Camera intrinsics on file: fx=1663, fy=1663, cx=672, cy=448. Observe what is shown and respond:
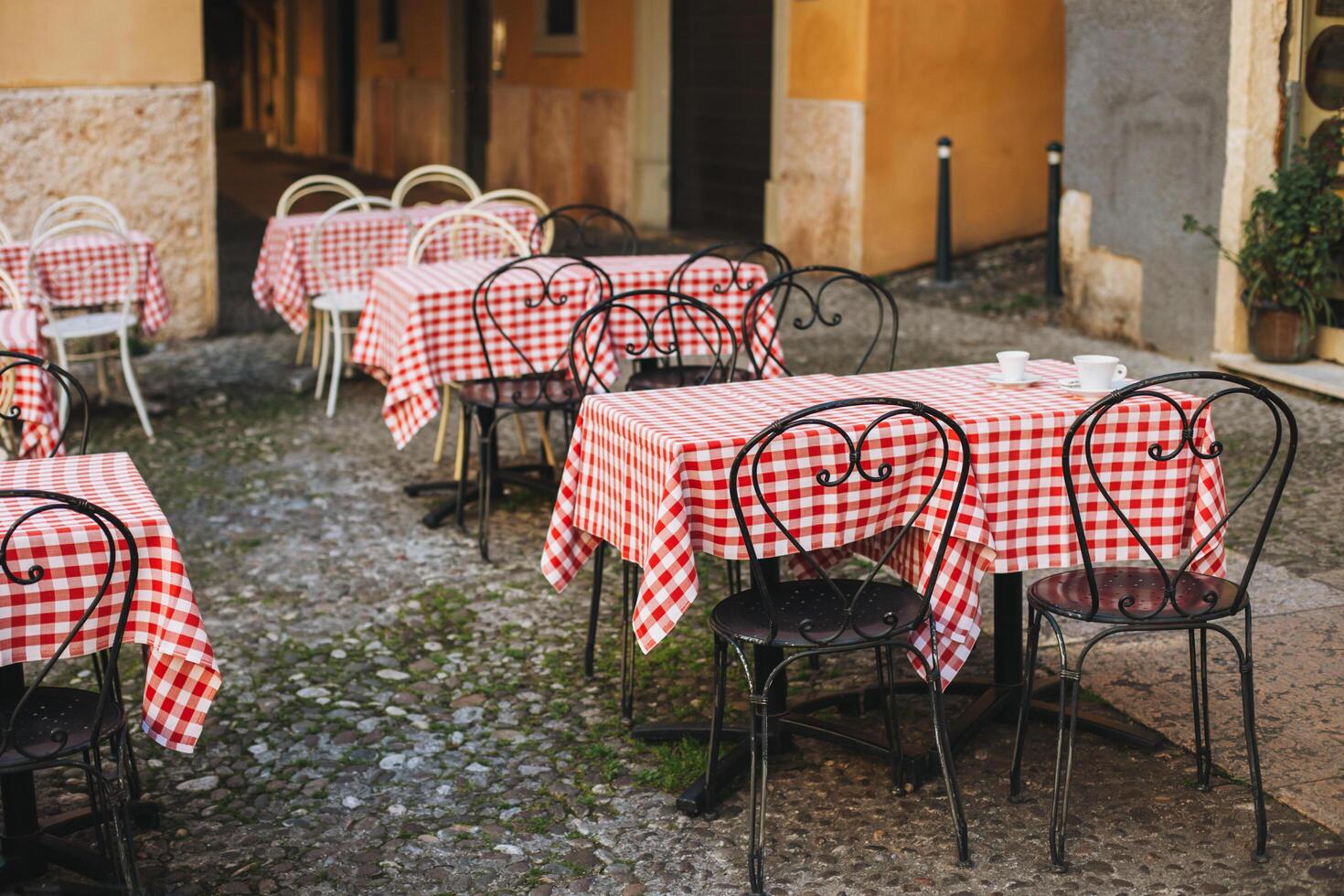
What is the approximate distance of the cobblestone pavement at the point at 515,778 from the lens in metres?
3.46

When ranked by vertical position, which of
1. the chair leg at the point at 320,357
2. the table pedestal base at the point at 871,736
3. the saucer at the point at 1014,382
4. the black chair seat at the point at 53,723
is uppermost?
the saucer at the point at 1014,382

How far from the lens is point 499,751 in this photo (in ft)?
13.6

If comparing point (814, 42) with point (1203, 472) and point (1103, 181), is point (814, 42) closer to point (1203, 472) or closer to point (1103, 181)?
point (1103, 181)

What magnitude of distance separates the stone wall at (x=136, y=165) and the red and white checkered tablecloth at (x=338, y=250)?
1.55 meters

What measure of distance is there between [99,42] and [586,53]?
24.1ft

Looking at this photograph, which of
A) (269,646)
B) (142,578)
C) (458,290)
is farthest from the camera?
(458,290)

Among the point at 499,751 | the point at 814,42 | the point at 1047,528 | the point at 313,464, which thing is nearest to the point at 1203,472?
the point at 1047,528

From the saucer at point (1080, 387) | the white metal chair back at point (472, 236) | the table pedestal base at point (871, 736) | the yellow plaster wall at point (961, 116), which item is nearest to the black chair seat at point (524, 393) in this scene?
the table pedestal base at point (871, 736)

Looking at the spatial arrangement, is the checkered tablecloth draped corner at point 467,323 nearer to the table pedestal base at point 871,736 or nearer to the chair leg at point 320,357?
the chair leg at point 320,357

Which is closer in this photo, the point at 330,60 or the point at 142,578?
the point at 142,578

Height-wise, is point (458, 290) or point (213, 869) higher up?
point (458, 290)

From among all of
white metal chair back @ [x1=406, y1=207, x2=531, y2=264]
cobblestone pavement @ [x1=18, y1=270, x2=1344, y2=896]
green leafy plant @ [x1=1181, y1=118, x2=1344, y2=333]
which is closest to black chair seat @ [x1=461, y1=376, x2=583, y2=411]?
cobblestone pavement @ [x1=18, y1=270, x2=1344, y2=896]

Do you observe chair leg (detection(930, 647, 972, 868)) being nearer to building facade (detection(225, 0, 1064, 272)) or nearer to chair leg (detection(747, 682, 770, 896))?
chair leg (detection(747, 682, 770, 896))

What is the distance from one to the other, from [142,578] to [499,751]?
1.21 m
